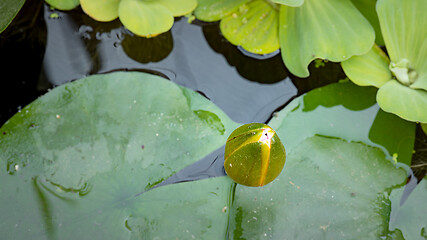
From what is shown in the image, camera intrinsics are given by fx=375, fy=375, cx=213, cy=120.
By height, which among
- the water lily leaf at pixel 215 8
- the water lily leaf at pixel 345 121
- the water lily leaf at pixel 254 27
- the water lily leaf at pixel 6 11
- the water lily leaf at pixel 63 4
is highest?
the water lily leaf at pixel 6 11

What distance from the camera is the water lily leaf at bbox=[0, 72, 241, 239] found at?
1229 mm

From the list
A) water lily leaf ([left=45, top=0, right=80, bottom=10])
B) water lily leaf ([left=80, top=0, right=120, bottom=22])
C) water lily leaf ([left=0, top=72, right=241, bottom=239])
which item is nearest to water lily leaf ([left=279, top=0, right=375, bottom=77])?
water lily leaf ([left=0, top=72, right=241, bottom=239])

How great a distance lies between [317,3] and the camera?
143cm

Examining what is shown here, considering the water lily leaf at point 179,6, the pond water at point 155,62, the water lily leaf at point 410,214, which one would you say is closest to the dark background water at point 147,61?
the pond water at point 155,62

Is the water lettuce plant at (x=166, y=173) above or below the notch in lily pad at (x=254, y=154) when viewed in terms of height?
below

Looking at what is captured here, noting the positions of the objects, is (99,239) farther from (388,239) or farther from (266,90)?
(388,239)

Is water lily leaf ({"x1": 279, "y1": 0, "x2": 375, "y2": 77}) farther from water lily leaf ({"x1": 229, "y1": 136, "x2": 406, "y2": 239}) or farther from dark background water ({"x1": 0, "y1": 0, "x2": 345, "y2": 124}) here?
water lily leaf ({"x1": 229, "y1": 136, "x2": 406, "y2": 239})

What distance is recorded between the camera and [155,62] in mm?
1554

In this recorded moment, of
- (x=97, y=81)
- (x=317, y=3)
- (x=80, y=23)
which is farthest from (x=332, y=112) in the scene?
(x=80, y=23)

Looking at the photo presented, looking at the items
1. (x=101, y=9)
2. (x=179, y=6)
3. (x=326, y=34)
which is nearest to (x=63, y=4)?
(x=101, y=9)

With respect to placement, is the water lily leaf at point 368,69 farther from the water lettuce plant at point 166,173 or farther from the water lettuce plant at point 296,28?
the water lettuce plant at point 166,173

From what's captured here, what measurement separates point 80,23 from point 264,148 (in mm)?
1018

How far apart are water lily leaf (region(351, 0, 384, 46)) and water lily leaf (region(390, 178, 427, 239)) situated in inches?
23.0

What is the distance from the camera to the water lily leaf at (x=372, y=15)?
1.49 m
